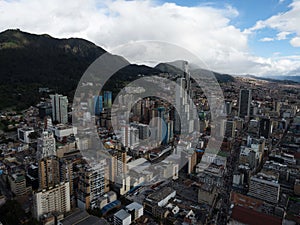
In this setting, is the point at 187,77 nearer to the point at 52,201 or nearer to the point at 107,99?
the point at 107,99

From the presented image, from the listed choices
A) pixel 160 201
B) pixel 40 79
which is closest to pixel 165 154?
pixel 160 201

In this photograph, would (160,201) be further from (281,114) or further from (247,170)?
(281,114)

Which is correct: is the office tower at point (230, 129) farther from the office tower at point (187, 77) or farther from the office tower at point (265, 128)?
the office tower at point (187, 77)

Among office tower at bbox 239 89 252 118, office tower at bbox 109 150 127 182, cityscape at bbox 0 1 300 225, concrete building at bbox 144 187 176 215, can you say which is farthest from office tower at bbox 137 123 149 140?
office tower at bbox 239 89 252 118

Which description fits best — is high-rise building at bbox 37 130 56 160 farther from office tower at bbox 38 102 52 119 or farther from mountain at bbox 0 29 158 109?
mountain at bbox 0 29 158 109

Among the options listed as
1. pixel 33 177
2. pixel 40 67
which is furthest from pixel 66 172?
pixel 40 67
